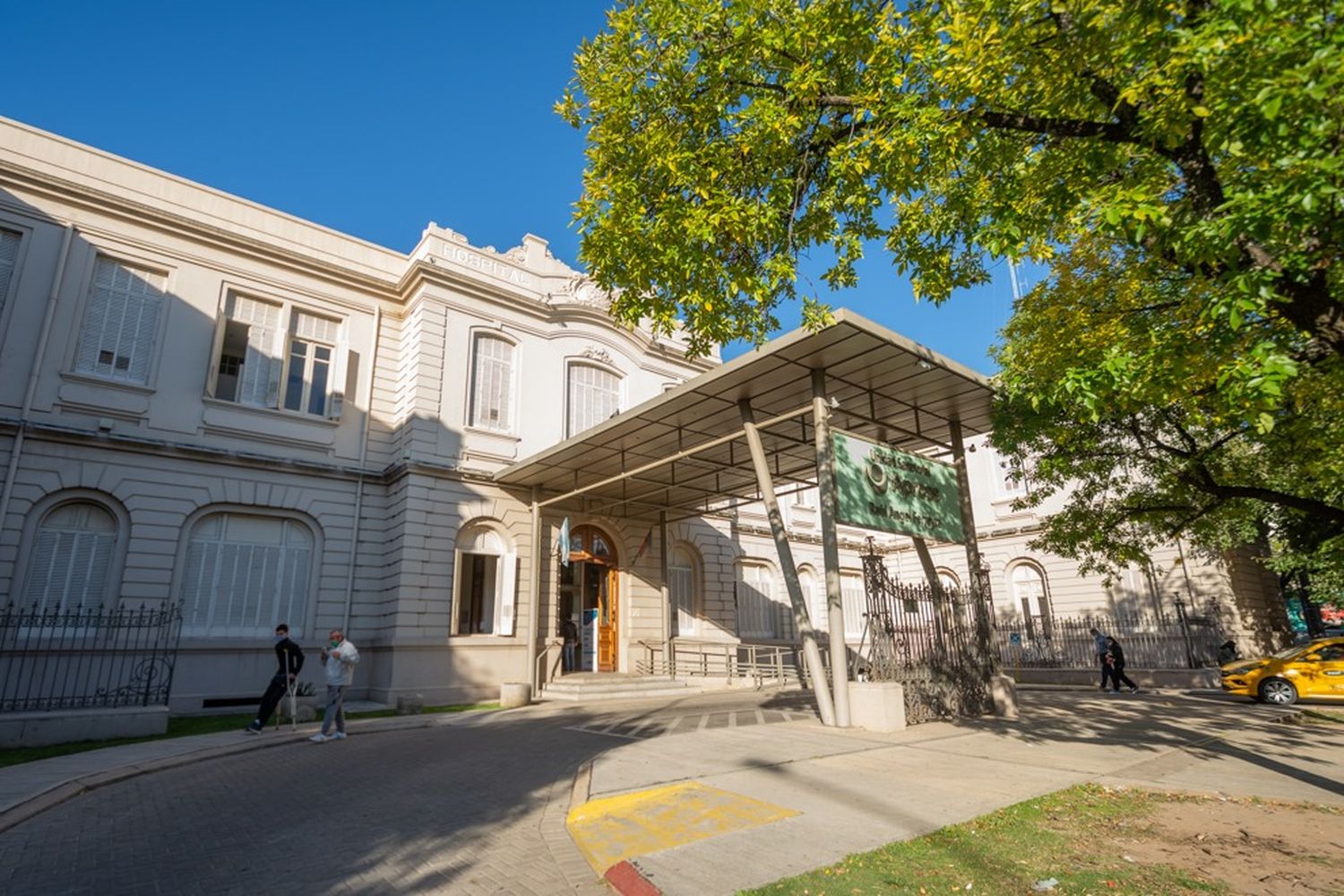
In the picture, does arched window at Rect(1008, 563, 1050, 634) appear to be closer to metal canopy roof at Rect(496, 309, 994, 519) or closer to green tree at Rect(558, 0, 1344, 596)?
metal canopy roof at Rect(496, 309, 994, 519)

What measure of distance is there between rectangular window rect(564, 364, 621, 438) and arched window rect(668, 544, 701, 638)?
508 cm

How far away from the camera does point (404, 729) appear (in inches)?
468

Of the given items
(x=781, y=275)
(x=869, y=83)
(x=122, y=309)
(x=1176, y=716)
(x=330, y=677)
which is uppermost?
(x=122, y=309)

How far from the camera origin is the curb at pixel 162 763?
20.6ft

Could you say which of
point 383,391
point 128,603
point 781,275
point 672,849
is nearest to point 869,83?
point 781,275

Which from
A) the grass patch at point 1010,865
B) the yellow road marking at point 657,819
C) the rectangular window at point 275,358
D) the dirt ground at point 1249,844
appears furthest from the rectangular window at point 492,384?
the dirt ground at point 1249,844

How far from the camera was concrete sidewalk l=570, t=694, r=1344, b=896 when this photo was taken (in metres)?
4.62

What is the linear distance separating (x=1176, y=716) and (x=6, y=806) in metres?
15.9

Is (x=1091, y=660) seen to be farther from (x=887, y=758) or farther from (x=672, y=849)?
(x=672, y=849)

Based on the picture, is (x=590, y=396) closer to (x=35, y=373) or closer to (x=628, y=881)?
(x=35, y=373)

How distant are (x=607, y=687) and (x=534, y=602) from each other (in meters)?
2.82

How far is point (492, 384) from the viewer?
19.1 metres

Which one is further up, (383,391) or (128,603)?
(383,391)

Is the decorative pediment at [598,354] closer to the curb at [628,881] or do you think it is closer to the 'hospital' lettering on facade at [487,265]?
the 'hospital' lettering on facade at [487,265]
